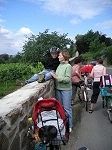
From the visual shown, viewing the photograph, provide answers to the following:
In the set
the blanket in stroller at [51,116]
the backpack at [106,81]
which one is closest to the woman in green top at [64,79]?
the blanket in stroller at [51,116]

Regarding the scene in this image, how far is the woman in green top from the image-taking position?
7895mm

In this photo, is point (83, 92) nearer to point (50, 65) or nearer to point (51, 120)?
point (50, 65)

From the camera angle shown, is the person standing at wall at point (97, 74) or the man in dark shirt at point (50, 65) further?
the person standing at wall at point (97, 74)

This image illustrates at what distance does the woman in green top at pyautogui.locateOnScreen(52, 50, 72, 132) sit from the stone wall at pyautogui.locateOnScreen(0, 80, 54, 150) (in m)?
0.85

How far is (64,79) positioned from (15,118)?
2.64m

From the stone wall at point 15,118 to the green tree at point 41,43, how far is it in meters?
12.4

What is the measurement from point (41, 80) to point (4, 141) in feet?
13.4

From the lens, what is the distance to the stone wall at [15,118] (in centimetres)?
494

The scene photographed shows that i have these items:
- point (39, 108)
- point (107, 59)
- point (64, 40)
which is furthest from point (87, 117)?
point (107, 59)

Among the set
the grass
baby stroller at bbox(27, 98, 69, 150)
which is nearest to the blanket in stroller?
baby stroller at bbox(27, 98, 69, 150)

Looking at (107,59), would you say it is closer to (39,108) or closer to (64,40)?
→ (64,40)

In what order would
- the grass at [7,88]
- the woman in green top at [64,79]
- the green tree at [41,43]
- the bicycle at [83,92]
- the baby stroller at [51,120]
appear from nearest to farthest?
1. the baby stroller at [51,120]
2. the woman in green top at [64,79]
3. the bicycle at [83,92]
4. the grass at [7,88]
5. the green tree at [41,43]

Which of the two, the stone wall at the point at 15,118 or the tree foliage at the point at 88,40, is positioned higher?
the stone wall at the point at 15,118

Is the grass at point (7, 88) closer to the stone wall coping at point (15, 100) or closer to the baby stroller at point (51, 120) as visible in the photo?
the stone wall coping at point (15, 100)
